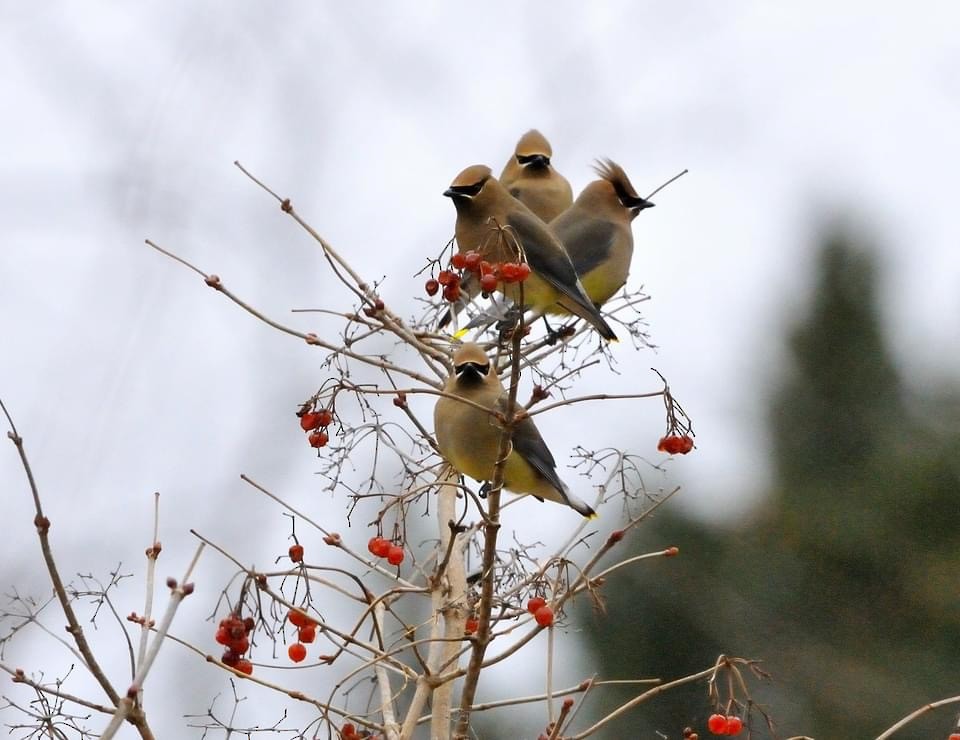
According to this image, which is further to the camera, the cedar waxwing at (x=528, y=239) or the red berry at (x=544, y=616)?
the cedar waxwing at (x=528, y=239)

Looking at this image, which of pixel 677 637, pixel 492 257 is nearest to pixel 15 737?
pixel 492 257

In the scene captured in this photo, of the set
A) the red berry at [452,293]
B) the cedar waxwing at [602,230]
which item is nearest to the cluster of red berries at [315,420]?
the red berry at [452,293]

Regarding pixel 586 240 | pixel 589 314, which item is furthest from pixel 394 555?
pixel 586 240

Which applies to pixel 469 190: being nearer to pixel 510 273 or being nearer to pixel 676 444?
pixel 676 444

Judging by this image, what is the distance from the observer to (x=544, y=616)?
3086 mm

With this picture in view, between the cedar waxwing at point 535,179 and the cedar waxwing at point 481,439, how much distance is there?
1893mm

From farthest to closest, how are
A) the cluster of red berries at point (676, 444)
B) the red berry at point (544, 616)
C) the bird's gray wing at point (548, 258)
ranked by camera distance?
the bird's gray wing at point (548, 258), the cluster of red berries at point (676, 444), the red berry at point (544, 616)

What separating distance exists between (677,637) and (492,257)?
8144 mm

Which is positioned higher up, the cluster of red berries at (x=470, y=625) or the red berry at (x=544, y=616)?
the cluster of red berries at (x=470, y=625)

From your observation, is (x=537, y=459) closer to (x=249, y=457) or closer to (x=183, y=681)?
(x=249, y=457)

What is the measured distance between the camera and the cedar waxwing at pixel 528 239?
4562 mm

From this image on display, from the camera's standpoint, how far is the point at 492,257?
434 centimetres

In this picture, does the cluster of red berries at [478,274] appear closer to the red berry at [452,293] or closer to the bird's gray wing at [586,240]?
the red berry at [452,293]

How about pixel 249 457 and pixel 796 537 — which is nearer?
pixel 249 457
